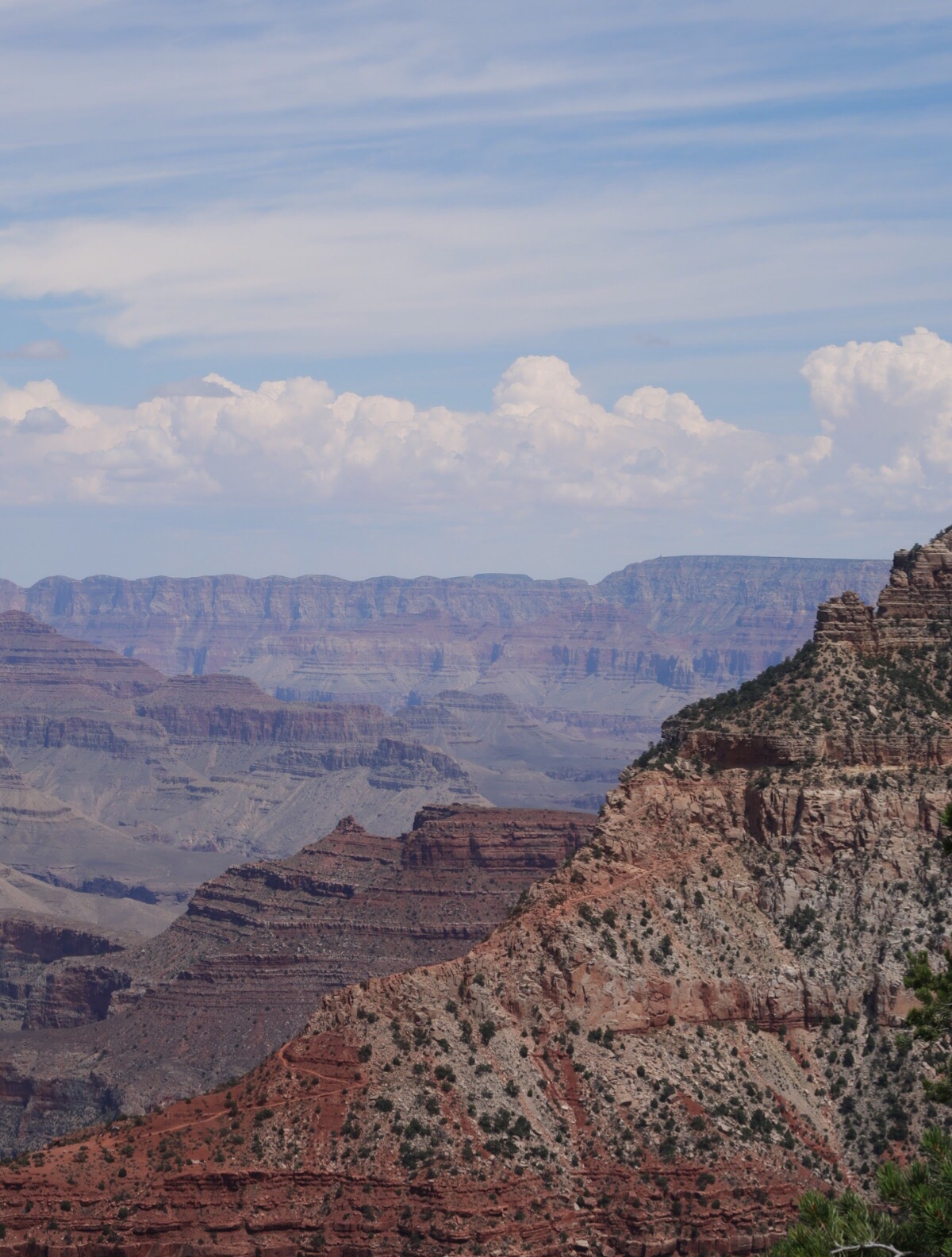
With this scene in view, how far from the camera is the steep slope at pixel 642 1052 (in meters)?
75.4

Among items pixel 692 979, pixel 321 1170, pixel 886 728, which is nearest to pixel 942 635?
pixel 886 728

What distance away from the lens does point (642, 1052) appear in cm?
8194

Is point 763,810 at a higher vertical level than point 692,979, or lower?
higher

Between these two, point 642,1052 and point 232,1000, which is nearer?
point 642,1052

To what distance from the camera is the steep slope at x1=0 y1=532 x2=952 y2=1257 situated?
247 ft

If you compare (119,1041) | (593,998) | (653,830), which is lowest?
(119,1041)

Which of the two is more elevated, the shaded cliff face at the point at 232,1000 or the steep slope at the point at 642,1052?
the steep slope at the point at 642,1052

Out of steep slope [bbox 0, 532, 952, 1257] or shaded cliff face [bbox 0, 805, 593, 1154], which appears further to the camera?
shaded cliff face [bbox 0, 805, 593, 1154]

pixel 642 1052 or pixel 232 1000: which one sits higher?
pixel 642 1052

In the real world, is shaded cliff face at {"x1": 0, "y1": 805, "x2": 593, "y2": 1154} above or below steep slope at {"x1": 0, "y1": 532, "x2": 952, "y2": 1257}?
below

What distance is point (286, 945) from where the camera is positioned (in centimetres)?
19550

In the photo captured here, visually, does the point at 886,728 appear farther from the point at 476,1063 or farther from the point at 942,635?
the point at 476,1063

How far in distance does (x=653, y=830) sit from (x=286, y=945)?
111 m

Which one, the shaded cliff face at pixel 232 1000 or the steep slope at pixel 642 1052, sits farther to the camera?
the shaded cliff face at pixel 232 1000
